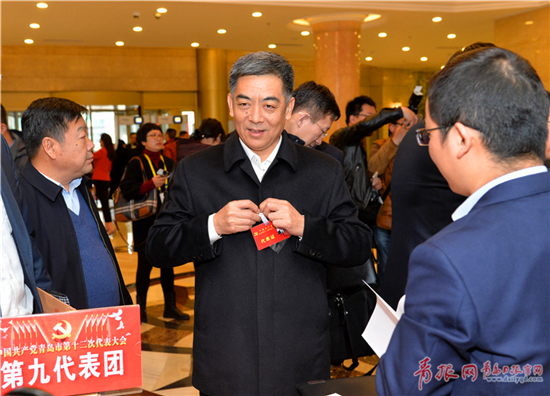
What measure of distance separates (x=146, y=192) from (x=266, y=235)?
125 inches

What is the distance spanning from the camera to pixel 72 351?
4.11 feet

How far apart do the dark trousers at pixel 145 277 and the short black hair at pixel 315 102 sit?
7.83 ft

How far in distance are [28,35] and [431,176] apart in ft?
38.8

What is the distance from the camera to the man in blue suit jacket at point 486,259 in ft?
3.23

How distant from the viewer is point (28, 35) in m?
11.7

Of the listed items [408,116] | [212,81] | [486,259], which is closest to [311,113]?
[408,116]

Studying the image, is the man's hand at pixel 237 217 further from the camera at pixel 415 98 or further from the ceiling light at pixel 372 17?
the ceiling light at pixel 372 17

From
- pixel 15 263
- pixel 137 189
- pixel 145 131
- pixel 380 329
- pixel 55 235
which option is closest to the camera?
pixel 380 329

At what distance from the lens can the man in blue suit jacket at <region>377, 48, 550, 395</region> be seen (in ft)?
3.23

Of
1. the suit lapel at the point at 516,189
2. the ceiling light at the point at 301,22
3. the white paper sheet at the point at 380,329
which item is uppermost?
the ceiling light at the point at 301,22

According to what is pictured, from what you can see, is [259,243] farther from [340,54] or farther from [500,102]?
[340,54]

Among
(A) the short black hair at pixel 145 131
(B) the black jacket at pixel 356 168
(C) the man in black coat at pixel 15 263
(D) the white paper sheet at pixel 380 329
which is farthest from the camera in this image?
(A) the short black hair at pixel 145 131

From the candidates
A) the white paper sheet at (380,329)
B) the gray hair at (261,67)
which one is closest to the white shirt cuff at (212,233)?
the gray hair at (261,67)

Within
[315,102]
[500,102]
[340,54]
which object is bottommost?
[500,102]
